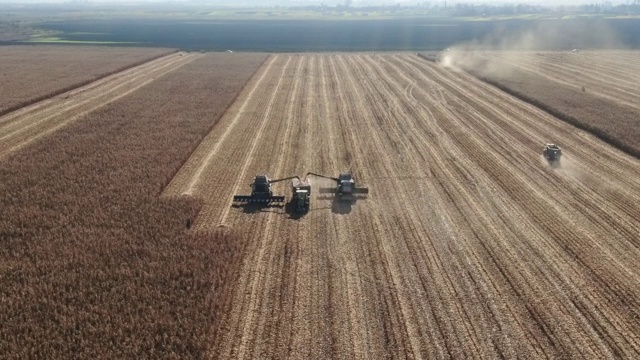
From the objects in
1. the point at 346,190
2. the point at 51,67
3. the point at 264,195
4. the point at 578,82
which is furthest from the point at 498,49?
the point at 264,195

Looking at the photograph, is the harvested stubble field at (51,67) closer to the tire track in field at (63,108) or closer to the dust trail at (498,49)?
the tire track in field at (63,108)

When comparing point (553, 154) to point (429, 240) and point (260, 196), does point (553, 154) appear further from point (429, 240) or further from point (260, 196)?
point (260, 196)

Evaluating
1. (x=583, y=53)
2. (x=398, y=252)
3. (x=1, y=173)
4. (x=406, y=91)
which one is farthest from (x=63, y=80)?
(x=583, y=53)

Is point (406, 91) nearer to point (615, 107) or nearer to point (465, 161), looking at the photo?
point (615, 107)

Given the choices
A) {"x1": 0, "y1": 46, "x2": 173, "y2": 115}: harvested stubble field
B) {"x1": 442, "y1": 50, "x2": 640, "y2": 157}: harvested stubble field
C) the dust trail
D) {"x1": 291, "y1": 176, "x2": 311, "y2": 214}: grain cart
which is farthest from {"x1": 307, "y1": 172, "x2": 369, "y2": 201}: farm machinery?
the dust trail

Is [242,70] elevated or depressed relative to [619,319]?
elevated

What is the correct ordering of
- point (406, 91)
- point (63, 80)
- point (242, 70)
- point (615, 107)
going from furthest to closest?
point (242, 70), point (63, 80), point (406, 91), point (615, 107)
